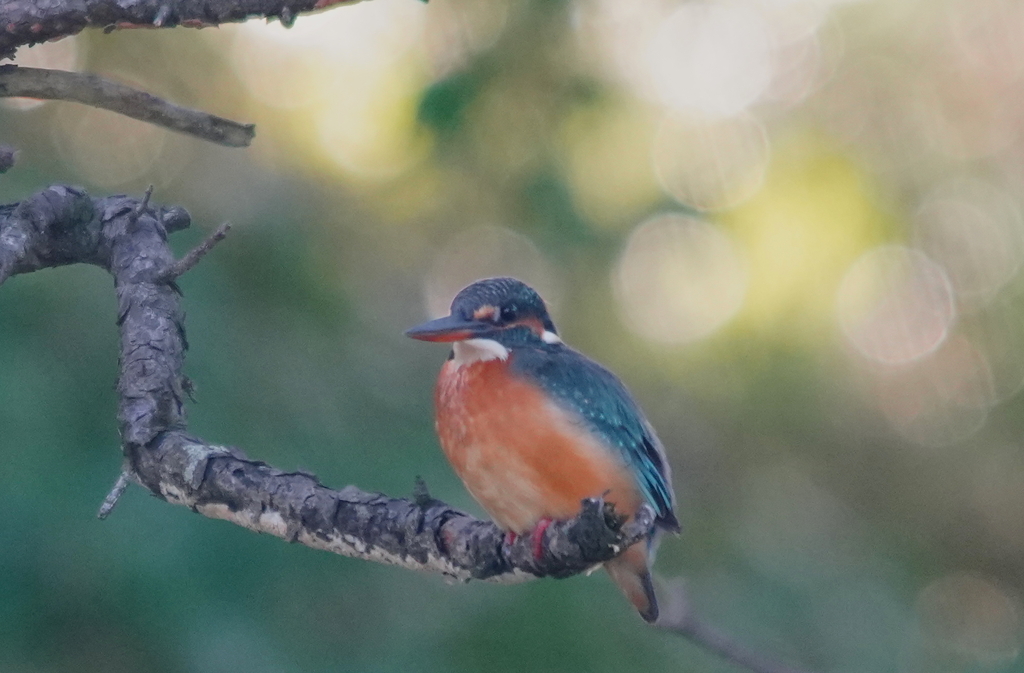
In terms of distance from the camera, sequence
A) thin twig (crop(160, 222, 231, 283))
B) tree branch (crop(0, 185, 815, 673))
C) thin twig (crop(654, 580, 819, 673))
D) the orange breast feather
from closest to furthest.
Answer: thin twig (crop(654, 580, 819, 673)) < thin twig (crop(160, 222, 231, 283)) < tree branch (crop(0, 185, 815, 673)) < the orange breast feather

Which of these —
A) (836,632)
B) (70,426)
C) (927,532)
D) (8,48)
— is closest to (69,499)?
(70,426)

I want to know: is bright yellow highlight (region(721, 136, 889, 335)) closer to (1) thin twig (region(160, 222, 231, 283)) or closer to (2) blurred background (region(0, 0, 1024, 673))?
(2) blurred background (region(0, 0, 1024, 673))

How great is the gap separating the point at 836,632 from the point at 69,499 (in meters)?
2.00

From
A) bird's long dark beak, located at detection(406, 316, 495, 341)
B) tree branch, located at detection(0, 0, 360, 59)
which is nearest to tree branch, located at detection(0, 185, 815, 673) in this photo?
tree branch, located at detection(0, 0, 360, 59)

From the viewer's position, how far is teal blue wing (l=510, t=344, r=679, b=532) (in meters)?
2.15

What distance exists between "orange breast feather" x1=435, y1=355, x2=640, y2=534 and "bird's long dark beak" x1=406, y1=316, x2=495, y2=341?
8 centimetres

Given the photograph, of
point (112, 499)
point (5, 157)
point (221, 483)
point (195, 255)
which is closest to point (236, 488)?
point (221, 483)

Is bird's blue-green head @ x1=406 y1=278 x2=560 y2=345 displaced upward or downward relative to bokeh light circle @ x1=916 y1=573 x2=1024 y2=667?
upward

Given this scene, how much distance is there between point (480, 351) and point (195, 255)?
0.75 meters

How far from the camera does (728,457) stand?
369cm

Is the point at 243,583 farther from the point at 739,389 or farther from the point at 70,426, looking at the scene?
the point at 739,389

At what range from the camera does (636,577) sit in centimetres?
214

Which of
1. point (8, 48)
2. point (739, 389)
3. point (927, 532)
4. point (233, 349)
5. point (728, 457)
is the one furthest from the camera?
point (927, 532)

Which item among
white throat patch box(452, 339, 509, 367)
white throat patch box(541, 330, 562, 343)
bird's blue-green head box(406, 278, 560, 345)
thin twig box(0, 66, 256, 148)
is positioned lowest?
white throat patch box(541, 330, 562, 343)
